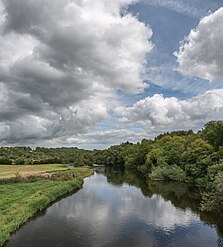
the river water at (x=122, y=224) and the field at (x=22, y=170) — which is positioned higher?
the field at (x=22, y=170)

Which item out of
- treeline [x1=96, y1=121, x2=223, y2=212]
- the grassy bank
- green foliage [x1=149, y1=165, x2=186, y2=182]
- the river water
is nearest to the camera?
the river water

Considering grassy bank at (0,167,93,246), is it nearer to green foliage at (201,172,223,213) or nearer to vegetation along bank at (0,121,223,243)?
vegetation along bank at (0,121,223,243)

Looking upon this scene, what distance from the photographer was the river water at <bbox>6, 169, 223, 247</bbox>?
1148 inches

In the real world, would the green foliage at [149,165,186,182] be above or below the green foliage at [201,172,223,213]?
above

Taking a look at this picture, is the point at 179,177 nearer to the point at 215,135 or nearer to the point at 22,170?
the point at 215,135

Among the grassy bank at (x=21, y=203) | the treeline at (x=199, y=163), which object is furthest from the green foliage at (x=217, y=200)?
the grassy bank at (x=21, y=203)

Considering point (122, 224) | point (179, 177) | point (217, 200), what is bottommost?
point (122, 224)

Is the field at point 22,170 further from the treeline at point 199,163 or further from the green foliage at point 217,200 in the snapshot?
the green foliage at point 217,200

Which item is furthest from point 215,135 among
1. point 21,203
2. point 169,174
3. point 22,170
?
point 22,170

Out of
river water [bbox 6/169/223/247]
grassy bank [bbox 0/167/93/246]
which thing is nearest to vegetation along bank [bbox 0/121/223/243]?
grassy bank [bbox 0/167/93/246]

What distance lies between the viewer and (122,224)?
3541 centimetres

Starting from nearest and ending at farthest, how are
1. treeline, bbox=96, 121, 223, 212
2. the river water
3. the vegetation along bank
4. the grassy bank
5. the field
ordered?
the river water → the grassy bank → the vegetation along bank → treeline, bbox=96, 121, 223, 212 → the field

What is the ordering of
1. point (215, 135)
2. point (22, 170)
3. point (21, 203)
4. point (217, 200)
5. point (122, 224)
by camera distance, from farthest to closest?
point (22, 170)
point (215, 135)
point (21, 203)
point (217, 200)
point (122, 224)

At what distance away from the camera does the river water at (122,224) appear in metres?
29.2
